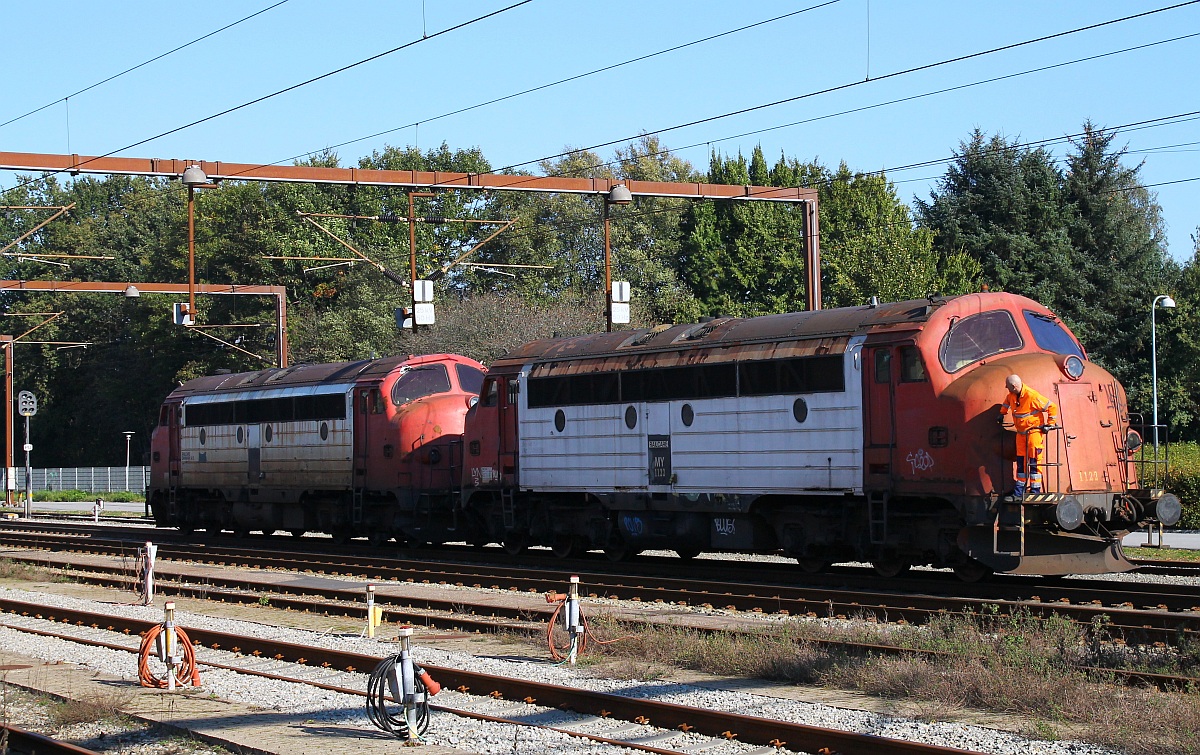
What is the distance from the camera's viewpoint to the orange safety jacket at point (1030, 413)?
640 inches

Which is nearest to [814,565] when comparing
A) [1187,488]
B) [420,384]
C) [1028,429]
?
[1028,429]

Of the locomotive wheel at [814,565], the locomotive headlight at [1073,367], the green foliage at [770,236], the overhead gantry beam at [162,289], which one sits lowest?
the locomotive wheel at [814,565]

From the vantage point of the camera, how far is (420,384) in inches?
1120

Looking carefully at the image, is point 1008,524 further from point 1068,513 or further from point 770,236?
point 770,236

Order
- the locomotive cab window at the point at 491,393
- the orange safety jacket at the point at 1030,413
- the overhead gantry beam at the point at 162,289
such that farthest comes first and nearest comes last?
the overhead gantry beam at the point at 162,289 < the locomotive cab window at the point at 491,393 < the orange safety jacket at the point at 1030,413

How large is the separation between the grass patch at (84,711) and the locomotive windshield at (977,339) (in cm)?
1131

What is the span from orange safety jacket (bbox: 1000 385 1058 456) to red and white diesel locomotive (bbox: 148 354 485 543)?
43.7 ft

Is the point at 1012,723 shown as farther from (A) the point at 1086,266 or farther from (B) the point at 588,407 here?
(A) the point at 1086,266

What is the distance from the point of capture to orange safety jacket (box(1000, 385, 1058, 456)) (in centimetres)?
1627

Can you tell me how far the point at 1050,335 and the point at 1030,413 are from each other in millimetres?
2586

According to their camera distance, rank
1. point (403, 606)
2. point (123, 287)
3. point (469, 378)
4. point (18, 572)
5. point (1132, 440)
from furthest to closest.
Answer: point (123, 287)
point (469, 378)
point (18, 572)
point (403, 606)
point (1132, 440)

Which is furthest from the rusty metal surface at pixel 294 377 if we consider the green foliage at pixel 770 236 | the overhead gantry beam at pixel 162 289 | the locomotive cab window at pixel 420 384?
the green foliage at pixel 770 236

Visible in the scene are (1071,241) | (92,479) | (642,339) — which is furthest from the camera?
(92,479)

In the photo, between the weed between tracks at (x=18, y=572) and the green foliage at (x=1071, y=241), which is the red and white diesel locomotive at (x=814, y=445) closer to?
the weed between tracks at (x=18, y=572)
